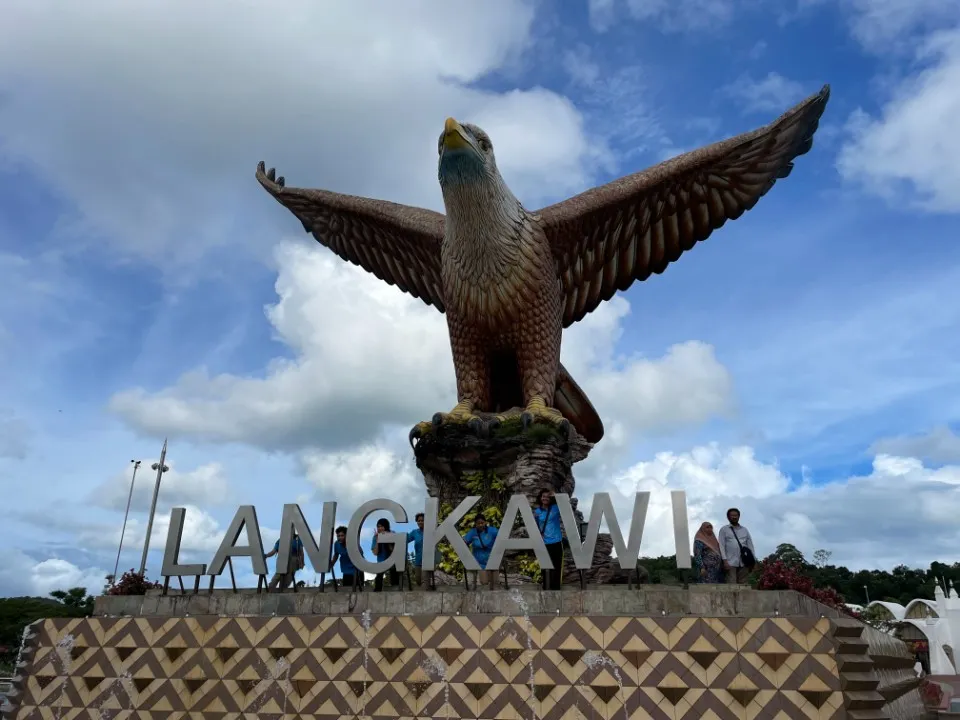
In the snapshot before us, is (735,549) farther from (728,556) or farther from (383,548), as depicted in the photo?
(383,548)

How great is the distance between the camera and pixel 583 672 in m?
6.37

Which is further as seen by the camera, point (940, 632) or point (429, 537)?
point (940, 632)

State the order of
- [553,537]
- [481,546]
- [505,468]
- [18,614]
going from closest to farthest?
[553,537] → [481,546] → [505,468] → [18,614]

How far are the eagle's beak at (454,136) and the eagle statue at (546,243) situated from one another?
0.01 m

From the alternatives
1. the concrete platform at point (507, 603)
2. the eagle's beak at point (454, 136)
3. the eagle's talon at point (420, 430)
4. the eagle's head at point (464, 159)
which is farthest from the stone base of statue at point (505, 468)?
the eagle's beak at point (454, 136)

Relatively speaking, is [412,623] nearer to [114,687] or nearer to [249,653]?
[249,653]

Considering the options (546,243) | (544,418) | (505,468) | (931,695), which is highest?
(546,243)

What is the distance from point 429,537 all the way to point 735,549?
11.1 feet

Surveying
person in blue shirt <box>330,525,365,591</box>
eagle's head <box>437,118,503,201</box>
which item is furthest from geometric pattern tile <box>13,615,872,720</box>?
eagle's head <box>437,118,503,201</box>

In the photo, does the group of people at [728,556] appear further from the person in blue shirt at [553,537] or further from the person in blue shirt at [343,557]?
the person in blue shirt at [343,557]

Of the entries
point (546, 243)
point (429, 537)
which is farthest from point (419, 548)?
point (546, 243)

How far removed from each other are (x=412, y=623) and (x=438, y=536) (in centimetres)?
94

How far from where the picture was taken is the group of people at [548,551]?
7578 millimetres

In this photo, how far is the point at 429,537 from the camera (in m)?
7.59
